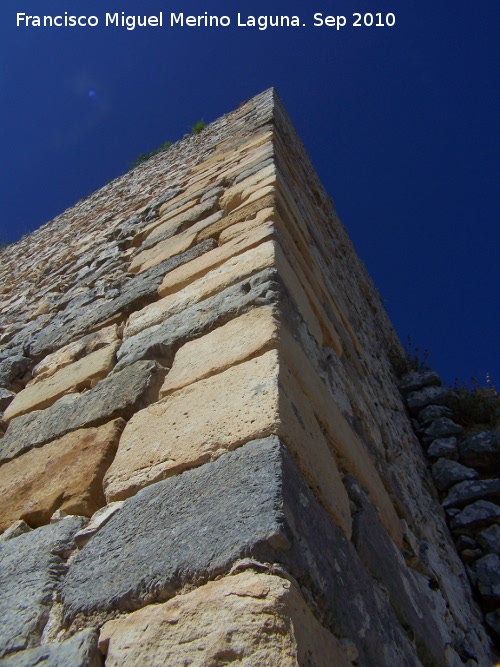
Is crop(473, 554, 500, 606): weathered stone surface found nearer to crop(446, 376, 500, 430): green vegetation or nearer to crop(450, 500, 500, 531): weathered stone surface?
crop(450, 500, 500, 531): weathered stone surface

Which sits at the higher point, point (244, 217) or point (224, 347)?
point (244, 217)

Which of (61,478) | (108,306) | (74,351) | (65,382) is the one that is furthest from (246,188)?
(61,478)

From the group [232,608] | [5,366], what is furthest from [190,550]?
[5,366]

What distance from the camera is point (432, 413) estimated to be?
13.0ft

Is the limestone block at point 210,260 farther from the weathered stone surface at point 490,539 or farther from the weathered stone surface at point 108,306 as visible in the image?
the weathered stone surface at point 490,539

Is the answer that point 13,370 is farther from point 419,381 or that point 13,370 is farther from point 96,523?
point 419,381

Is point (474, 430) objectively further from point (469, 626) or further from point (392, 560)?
point (392, 560)

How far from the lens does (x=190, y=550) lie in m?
1.09

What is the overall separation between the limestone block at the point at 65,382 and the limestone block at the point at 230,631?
116 centimetres

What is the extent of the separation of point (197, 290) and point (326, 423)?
0.75 meters

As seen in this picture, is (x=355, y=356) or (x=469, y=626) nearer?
(x=469, y=626)

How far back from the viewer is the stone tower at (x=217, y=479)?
102cm

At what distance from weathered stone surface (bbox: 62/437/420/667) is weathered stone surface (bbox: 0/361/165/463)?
45 cm

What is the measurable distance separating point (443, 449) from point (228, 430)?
8.55 feet
